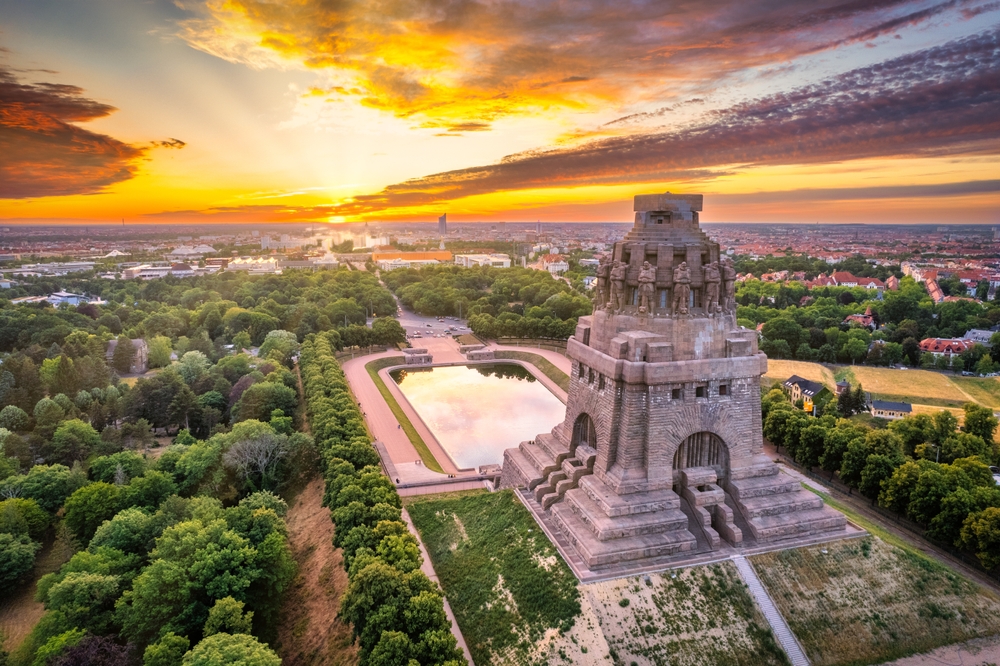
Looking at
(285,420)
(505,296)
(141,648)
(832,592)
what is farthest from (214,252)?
(832,592)

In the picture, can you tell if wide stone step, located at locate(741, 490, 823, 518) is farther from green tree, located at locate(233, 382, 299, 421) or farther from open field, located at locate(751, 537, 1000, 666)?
green tree, located at locate(233, 382, 299, 421)

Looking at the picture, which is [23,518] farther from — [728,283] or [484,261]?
[484,261]

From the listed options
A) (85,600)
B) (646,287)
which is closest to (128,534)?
(85,600)

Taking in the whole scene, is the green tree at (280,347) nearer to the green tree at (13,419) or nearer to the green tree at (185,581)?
the green tree at (13,419)

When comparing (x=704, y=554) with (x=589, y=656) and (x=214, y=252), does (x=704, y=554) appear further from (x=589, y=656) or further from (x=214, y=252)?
(x=214, y=252)

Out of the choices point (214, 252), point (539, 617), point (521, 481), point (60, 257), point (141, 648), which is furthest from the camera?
point (214, 252)

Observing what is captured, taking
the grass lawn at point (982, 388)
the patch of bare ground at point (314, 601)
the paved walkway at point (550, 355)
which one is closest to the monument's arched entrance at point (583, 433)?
the patch of bare ground at point (314, 601)
